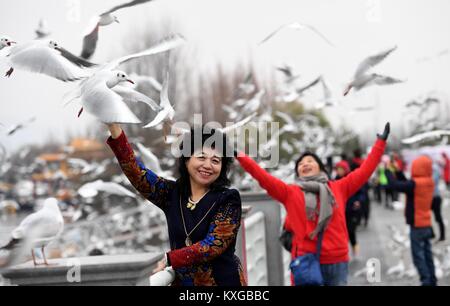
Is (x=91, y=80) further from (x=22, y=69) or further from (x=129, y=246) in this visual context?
(x=129, y=246)

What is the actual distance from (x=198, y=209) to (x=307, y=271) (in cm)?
165

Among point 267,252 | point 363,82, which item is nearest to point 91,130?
point 267,252

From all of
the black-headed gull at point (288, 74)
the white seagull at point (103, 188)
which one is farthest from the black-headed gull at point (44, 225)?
the black-headed gull at point (288, 74)

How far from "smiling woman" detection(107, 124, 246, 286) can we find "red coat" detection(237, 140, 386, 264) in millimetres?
1428

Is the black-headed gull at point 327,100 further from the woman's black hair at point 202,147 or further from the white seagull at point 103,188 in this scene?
the woman's black hair at point 202,147

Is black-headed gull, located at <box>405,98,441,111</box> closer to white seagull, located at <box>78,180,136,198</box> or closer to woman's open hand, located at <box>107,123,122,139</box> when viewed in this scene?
white seagull, located at <box>78,180,136,198</box>

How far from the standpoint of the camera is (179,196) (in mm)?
2693

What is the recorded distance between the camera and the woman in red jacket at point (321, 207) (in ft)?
13.9

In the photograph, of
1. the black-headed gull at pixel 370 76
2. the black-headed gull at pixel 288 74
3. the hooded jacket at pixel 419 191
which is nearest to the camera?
the black-headed gull at pixel 370 76

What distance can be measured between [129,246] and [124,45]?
7.71 m

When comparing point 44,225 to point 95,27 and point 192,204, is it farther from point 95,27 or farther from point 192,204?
point 192,204

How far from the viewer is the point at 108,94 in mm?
2416

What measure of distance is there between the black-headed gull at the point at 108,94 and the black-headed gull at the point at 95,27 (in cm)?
26

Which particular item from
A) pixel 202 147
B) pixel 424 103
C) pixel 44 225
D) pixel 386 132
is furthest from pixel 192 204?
pixel 424 103
